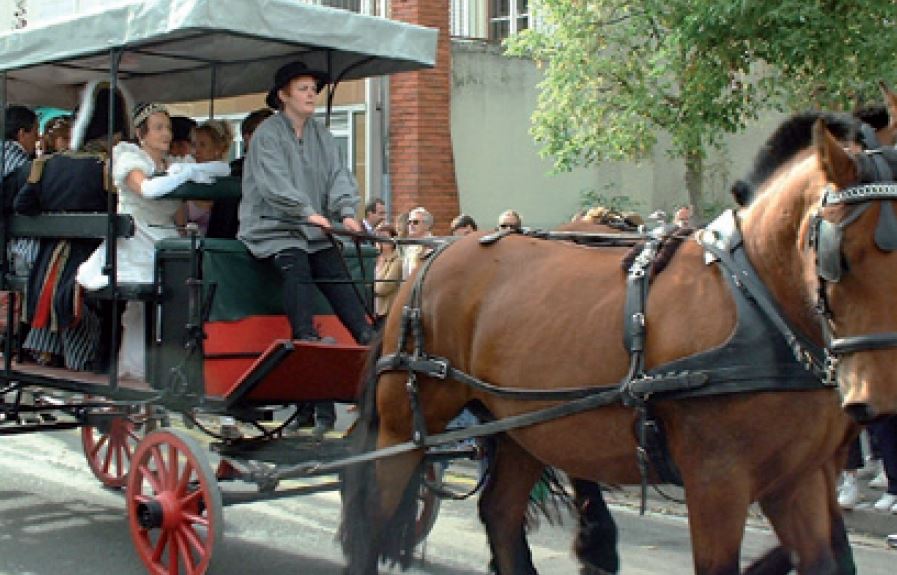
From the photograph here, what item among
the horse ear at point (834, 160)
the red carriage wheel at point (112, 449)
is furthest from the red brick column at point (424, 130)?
the horse ear at point (834, 160)

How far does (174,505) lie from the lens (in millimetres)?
6258

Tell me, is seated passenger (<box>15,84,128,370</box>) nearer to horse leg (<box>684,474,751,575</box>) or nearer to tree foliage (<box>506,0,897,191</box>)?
horse leg (<box>684,474,751,575</box>)

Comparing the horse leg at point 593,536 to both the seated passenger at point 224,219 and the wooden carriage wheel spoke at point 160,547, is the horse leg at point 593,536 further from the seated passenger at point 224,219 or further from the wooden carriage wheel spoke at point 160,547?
the seated passenger at point 224,219

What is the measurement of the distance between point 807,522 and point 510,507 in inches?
57.8

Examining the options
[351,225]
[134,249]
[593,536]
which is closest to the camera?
[593,536]

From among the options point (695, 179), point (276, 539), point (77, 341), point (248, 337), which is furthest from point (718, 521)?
point (695, 179)

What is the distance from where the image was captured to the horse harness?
3840 millimetres

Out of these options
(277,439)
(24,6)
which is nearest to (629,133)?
(277,439)

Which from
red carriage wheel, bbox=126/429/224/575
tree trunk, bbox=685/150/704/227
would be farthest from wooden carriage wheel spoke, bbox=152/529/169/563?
tree trunk, bbox=685/150/704/227

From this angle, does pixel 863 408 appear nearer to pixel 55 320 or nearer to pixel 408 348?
pixel 408 348

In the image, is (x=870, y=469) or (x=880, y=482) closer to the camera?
(x=880, y=482)

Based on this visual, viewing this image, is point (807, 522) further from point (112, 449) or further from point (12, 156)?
point (12, 156)

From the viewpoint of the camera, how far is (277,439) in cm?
679

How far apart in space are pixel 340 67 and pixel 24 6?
50.4 ft
